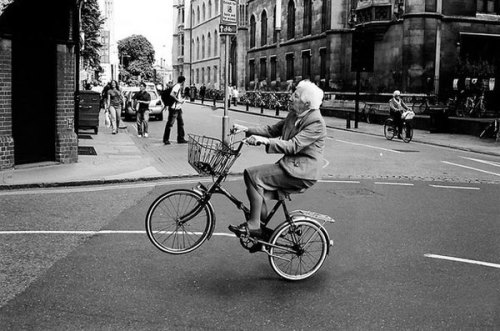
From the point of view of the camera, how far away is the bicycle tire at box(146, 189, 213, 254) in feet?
19.1

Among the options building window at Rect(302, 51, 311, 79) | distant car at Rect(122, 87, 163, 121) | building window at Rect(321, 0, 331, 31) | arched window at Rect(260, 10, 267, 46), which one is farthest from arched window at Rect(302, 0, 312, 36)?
distant car at Rect(122, 87, 163, 121)

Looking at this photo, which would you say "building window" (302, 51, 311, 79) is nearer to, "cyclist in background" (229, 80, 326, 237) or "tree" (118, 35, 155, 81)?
"cyclist in background" (229, 80, 326, 237)

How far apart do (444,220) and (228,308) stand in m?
4.52

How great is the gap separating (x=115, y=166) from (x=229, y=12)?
5.40 meters

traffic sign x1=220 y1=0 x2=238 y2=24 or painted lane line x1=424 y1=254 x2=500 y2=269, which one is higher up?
traffic sign x1=220 y1=0 x2=238 y2=24

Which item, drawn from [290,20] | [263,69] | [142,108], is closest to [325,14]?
[290,20]

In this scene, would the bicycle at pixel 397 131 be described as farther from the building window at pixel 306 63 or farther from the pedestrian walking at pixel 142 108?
the building window at pixel 306 63

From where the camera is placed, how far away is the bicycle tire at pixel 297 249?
18.2 ft

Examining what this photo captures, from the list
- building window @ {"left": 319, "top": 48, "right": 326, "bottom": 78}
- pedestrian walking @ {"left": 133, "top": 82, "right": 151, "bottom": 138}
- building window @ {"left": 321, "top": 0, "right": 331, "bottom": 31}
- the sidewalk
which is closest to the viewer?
the sidewalk

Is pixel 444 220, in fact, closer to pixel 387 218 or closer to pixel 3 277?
pixel 387 218

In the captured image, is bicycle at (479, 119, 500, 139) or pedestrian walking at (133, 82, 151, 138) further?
bicycle at (479, 119, 500, 139)

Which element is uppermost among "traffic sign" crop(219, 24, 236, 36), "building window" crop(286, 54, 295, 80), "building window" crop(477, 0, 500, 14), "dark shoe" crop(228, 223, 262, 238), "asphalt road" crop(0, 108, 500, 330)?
"building window" crop(477, 0, 500, 14)

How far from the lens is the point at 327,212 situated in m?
8.77

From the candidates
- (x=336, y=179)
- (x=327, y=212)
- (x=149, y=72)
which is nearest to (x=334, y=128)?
(x=336, y=179)
